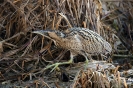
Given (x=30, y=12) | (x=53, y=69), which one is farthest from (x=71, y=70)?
(x=30, y=12)

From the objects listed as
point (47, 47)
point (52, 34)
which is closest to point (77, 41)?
point (52, 34)

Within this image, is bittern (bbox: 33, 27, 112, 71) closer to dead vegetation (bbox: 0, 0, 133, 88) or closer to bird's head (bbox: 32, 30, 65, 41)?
bird's head (bbox: 32, 30, 65, 41)

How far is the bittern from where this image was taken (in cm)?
449

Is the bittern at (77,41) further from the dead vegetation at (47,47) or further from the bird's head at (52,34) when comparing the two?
the dead vegetation at (47,47)

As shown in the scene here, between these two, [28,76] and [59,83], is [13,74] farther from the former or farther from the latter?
[59,83]

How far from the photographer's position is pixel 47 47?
480cm

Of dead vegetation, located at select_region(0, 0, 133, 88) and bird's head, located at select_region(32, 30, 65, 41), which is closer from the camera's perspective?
dead vegetation, located at select_region(0, 0, 133, 88)

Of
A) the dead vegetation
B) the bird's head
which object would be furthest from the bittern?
the dead vegetation

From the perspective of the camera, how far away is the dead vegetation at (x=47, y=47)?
14.1ft

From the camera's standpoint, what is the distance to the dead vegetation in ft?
14.1

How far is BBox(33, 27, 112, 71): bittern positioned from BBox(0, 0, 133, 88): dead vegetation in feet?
0.56

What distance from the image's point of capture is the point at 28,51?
15.7 feet

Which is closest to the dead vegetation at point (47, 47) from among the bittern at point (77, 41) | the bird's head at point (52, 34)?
the bittern at point (77, 41)

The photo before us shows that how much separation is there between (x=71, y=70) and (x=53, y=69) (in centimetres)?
19
